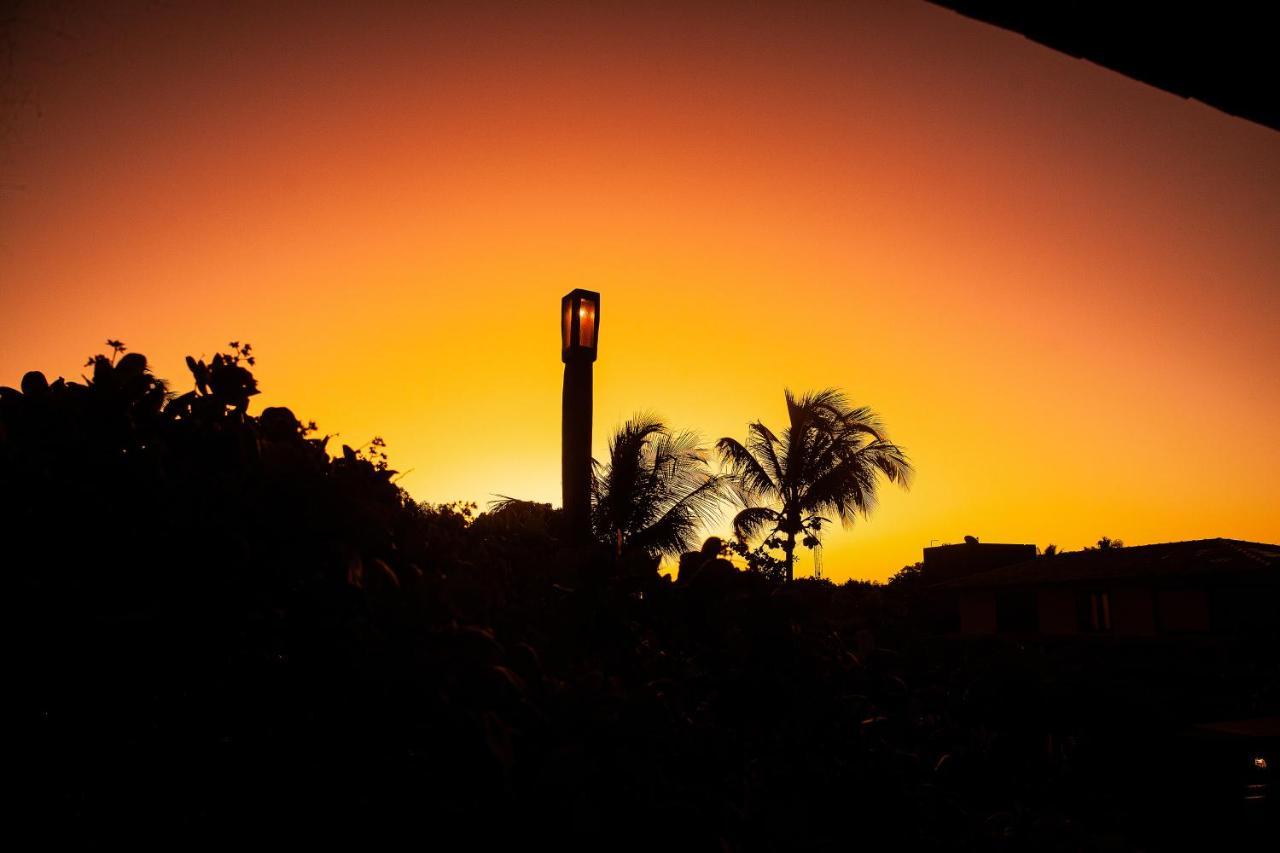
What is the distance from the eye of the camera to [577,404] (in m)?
3.46

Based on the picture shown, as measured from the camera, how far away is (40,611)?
117 centimetres

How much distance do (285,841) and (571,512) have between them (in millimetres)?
2032

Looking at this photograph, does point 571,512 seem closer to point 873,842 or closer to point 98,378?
point 873,842

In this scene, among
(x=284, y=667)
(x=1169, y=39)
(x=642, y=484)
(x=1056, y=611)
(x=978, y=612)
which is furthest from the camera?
(x=978, y=612)

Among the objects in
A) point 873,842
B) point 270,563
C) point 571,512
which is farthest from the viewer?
point 571,512

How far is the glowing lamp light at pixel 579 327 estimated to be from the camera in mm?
3734

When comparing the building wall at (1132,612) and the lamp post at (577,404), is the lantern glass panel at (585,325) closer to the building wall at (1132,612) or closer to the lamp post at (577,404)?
the lamp post at (577,404)

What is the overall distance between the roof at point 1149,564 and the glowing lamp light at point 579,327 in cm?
1896

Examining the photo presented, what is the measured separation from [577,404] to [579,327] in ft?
1.56

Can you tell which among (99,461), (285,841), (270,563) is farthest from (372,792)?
(99,461)

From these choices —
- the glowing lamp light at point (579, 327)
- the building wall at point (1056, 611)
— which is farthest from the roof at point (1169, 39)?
the building wall at point (1056, 611)

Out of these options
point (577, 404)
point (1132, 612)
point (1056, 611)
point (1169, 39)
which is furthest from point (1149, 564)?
point (1169, 39)

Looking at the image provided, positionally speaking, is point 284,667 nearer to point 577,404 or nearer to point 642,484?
point 577,404

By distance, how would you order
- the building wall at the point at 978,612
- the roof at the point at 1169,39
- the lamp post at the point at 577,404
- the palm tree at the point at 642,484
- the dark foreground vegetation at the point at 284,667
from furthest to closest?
the building wall at the point at 978,612 < the palm tree at the point at 642,484 < the lamp post at the point at 577,404 < the dark foreground vegetation at the point at 284,667 < the roof at the point at 1169,39
